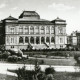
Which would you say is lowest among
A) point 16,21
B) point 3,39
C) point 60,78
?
point 60,78

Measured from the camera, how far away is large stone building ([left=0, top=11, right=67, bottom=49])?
169 ft

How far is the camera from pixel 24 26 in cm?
5216

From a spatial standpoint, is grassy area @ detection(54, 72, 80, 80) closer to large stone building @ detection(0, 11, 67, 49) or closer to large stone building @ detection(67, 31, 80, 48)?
large stone building @ detection(0, 11, 67, 49)

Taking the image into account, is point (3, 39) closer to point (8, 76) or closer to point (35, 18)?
point (35, 18)

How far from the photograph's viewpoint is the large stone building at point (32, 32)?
51.4 m

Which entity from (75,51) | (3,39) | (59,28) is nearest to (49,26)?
(59,28)

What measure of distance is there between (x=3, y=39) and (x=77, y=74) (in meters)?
32.3

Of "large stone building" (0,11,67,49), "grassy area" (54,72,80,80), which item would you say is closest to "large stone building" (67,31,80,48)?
"large stone building" (0,11,67,49)

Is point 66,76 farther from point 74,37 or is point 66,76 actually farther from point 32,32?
point 74,37

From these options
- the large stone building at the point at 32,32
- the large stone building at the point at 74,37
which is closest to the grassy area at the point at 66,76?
the large stone building at the point at 32,32

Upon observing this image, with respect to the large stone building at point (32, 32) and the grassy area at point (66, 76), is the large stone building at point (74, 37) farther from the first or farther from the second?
the grassy area at point (66, 76)

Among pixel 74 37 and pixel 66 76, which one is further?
pixel 74 37

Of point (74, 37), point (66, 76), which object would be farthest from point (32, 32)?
point (66, 76)

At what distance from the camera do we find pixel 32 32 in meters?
52.6
